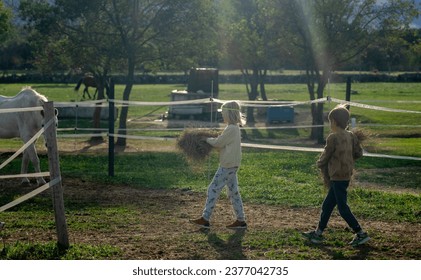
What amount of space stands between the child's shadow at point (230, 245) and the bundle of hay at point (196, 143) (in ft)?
4.49

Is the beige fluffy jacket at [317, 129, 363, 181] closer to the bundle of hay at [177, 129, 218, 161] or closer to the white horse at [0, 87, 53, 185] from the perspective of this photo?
the bundle of hay at [177, 129, 218, 161]

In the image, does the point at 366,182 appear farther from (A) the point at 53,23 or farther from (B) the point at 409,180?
(A) the point at 53,23

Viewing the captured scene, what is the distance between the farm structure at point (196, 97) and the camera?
32406 millimetres

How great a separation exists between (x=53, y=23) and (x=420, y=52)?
540 inches

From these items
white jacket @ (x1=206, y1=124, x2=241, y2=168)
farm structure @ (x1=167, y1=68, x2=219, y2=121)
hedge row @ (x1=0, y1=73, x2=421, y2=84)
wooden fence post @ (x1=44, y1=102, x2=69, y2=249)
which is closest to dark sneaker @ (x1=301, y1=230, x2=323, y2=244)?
white jacket @ (x1=206, y1=124, x2=241, y2=168)

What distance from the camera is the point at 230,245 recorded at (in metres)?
7.77

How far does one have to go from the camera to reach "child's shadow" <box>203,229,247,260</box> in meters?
7.28

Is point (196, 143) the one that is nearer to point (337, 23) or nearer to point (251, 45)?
point (337, 23)

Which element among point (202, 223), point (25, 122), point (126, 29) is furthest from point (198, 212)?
point (126, 29)

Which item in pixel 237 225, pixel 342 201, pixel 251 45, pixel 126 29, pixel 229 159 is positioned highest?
pixel 126 29

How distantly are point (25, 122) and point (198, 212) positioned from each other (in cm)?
462

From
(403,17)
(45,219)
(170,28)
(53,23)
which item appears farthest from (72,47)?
(45,219)

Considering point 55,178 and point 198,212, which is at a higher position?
point 55,178

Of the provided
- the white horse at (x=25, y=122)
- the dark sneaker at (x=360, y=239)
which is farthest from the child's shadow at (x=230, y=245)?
the white horse at (x=25, y=122)
